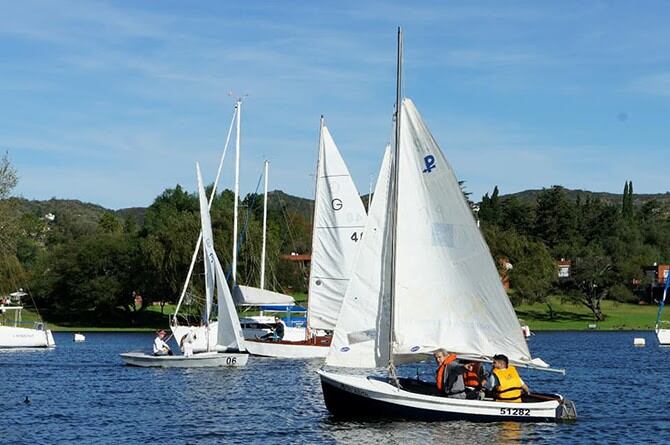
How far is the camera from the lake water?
33.5 m

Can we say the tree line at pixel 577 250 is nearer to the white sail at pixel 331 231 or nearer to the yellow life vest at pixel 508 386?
the white sail at pixel 331 231

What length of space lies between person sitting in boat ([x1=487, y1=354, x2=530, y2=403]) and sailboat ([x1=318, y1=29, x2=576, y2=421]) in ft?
2.45

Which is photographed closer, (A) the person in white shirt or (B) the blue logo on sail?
(B) the blue logo on sail

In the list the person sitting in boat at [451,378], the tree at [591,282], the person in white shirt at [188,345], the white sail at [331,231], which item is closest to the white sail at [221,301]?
the person in white shirt at [188,345]

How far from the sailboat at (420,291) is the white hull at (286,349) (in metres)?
30.0

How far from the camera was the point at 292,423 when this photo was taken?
36.5 meters

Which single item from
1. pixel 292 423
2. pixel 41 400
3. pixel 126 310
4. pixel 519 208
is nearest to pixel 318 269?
pixel 41 400

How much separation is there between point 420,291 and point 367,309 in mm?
1737

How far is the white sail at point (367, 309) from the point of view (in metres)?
35.1

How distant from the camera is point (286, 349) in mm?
66125

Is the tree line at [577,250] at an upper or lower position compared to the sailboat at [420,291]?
upper

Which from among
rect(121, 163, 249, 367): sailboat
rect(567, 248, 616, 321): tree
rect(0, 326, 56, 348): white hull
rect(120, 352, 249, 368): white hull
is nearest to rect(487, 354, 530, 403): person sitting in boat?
rect(121, 163, 249, 367): sailboat

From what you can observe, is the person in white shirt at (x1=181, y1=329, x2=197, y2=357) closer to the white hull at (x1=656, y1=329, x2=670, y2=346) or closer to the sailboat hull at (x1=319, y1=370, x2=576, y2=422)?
the sailboat hull at (x1=319, y1=370, x2=576, y2=422)

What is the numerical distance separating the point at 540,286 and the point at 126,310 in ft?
149
